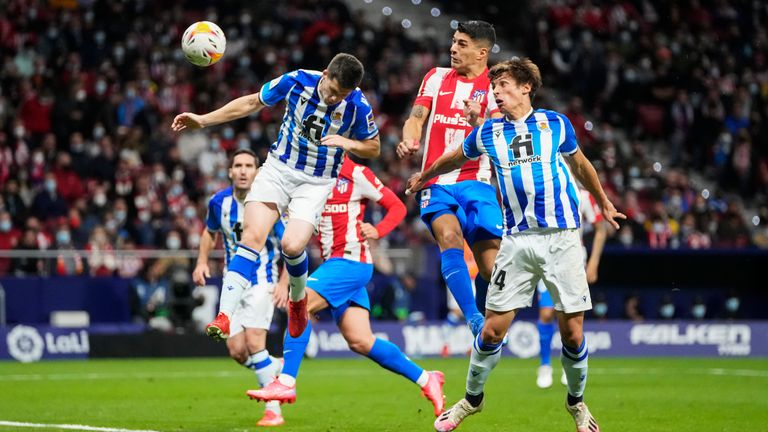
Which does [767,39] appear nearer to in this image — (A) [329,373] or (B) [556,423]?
(A) [329,373]

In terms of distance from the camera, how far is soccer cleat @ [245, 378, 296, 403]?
362 inches

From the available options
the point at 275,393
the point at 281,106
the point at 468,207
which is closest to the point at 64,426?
the point at 275,393

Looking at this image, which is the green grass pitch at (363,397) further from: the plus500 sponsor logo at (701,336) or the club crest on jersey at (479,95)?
the club crest on jersey at (479,95)

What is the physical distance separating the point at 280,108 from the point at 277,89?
16.6 m

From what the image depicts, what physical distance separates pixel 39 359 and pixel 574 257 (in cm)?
1338

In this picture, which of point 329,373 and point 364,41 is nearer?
point 329,373

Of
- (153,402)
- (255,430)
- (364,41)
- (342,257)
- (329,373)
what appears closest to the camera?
(255,430)

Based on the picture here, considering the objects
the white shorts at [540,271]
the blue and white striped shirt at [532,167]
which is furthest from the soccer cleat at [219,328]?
the blue and white striped shirt at [532,167]

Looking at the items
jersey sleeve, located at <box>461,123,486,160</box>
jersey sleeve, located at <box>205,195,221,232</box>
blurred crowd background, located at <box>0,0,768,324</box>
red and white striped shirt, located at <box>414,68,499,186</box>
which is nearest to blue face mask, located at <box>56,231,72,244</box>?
blurred crowd background, located at <box>0,0,768,324</box>

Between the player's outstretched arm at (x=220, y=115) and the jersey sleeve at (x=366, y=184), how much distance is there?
2.18 meters

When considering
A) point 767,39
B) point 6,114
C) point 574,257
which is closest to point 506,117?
point 574,257

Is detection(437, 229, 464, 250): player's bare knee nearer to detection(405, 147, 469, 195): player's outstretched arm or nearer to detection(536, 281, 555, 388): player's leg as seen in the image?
detection(405, 147, 469, 195): player's outstretched arm

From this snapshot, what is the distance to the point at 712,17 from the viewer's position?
3103cm

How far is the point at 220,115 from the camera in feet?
31.3
